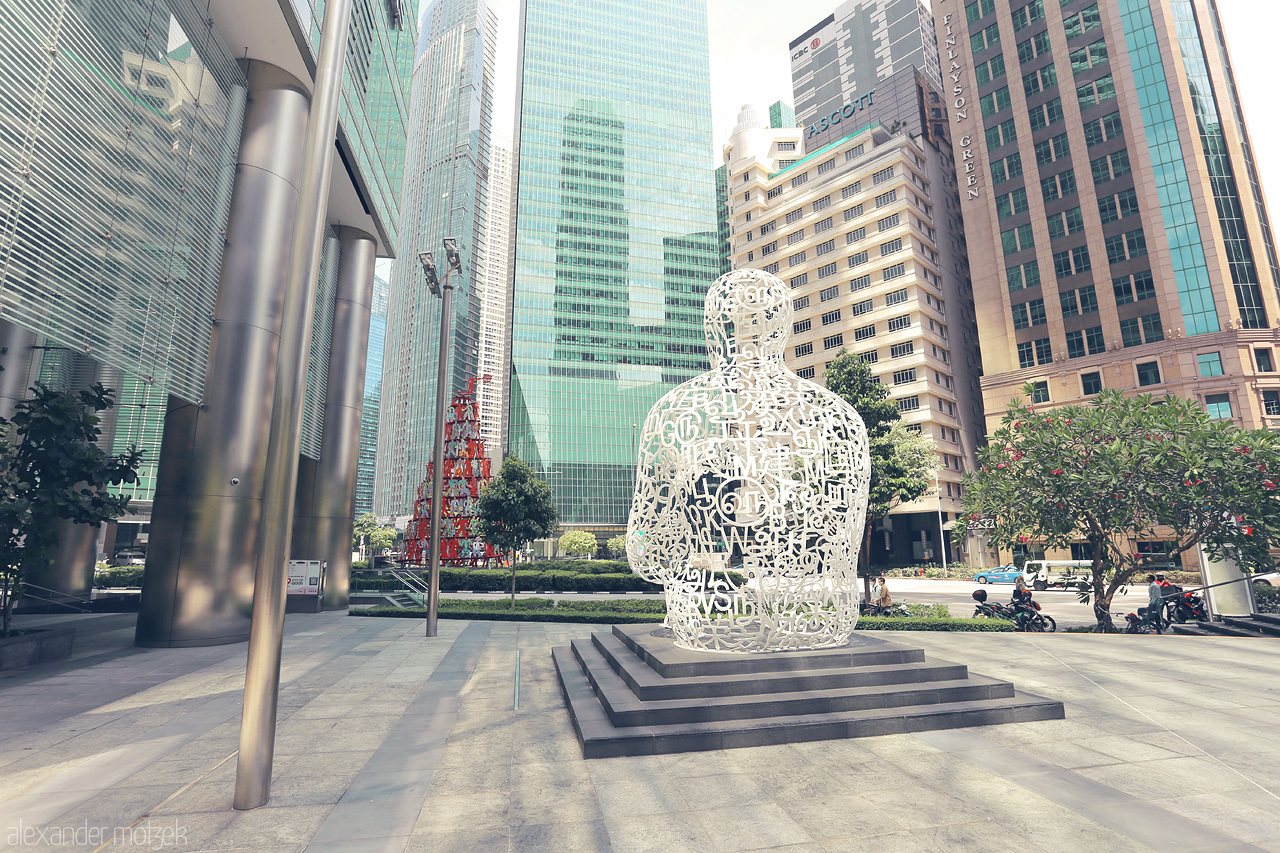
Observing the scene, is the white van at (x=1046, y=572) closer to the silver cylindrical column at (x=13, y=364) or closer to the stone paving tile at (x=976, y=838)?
the stone paving tile at (x=976, y=838)

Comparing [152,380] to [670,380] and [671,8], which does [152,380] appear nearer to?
[670,380]

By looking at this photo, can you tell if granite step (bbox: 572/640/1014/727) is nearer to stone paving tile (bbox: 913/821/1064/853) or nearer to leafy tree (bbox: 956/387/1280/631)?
stone paving tile (bbox: 913/821/1064/853)

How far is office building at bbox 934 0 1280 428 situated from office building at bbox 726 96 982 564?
4.14 m

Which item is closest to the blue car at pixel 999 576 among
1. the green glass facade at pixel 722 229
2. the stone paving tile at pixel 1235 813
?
the stone paving tile at pixel 1235 813

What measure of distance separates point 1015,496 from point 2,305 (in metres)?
19.0

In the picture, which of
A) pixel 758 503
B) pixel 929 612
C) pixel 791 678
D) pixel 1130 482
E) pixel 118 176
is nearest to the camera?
pixel 791 678

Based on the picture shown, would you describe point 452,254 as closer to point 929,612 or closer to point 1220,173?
point 929,612

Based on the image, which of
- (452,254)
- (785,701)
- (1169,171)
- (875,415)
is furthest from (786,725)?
(1169,171)

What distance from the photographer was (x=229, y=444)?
12055mm

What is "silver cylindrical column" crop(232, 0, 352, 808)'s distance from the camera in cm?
427

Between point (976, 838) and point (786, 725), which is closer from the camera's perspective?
point (976, 838)

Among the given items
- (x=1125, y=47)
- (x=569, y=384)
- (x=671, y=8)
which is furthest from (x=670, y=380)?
(x=671, y=8)

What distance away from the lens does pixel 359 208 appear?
19.5m

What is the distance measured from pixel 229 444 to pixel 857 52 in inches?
3641
